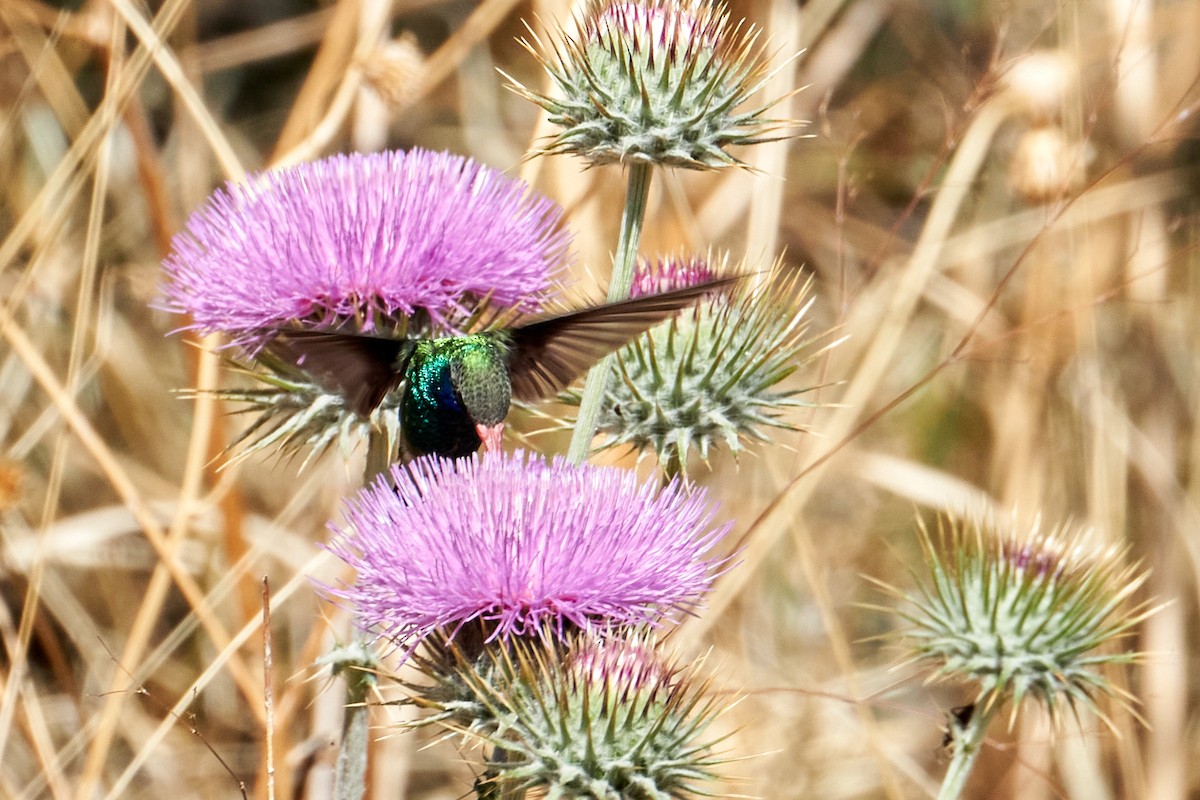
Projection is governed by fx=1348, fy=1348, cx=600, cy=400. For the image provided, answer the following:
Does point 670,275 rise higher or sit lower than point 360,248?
higher

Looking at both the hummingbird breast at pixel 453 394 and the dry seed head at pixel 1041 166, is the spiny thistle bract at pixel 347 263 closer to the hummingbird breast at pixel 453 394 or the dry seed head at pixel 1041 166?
the hummingbird breast at pixel 453 394

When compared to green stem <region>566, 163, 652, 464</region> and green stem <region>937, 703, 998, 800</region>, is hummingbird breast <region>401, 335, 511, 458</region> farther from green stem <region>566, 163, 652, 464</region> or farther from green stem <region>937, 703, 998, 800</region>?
green stem <region>937, 703, 998, 800</region>

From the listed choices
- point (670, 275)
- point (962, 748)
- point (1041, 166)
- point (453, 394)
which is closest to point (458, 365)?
point (453, 394)

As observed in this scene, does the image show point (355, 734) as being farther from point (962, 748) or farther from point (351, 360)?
A: point (962, 748)

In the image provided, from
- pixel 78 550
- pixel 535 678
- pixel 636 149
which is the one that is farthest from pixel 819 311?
pixel 535 678

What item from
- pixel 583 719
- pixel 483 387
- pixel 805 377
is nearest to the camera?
pixel 583 719

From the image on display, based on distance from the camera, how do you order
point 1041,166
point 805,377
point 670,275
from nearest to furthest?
point 670,275, point 1041,166, point 805,377

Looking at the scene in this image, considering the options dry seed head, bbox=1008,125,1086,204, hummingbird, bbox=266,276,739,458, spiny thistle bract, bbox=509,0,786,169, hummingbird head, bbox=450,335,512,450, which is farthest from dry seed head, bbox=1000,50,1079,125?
hummingbird head, bbox=450,335,512,450
